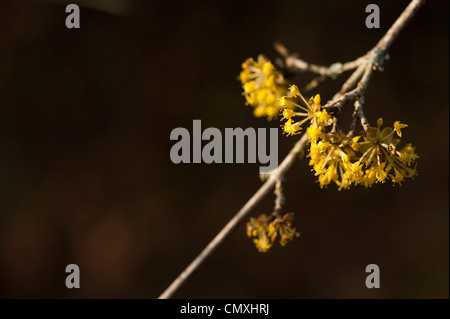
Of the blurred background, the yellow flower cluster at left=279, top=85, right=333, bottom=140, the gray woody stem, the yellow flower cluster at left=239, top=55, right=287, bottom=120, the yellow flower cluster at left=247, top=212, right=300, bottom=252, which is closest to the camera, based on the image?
the yellow flower cluster at left=279, top=85, right=333, bottom=140

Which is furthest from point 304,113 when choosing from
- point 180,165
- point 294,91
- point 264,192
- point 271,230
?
point 180,165

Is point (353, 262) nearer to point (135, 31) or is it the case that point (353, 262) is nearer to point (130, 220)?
point (130, 220)

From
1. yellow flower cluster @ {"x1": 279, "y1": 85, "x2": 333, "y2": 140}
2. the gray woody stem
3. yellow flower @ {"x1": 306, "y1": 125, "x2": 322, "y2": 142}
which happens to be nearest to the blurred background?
the gray woody stem

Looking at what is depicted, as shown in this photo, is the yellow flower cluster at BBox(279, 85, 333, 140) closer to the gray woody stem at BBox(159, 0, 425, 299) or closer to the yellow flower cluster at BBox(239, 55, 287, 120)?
the gray woody stem at BBox(159, 0, 425, 299)

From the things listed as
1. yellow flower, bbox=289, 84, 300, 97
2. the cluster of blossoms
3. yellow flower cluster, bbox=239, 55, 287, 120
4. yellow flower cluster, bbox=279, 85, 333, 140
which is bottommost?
the cluster of blossoms

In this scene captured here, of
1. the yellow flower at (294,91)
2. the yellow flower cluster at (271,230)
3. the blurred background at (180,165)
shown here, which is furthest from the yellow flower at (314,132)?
the blurred background at (180,165)

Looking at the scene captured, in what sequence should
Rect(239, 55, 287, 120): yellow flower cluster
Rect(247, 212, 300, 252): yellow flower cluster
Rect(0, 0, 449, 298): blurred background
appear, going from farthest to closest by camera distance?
1. Rect(0, 0, 449, 298): blurred background
2. Rect(239, 55, 287, 120): yellow flower cluster
3. Rect(247, 212, 300, 252): yellow flower cluster

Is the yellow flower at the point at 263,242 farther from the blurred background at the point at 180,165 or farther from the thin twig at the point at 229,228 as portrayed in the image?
the blurred background at the point at 180,165
